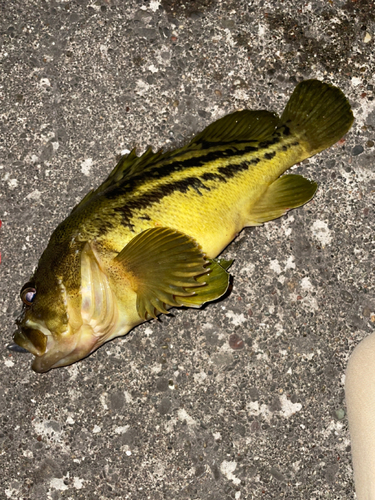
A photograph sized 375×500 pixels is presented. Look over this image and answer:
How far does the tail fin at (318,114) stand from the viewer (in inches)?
104

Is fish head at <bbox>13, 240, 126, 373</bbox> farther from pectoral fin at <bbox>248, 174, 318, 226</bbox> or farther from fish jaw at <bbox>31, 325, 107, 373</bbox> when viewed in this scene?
pectoral fin at <bbox>248, 174, 318, 226</bbox>

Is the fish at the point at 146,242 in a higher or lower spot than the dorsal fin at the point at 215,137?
lower

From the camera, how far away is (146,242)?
7.08 feet

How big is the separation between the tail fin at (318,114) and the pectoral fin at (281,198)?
0.19 m

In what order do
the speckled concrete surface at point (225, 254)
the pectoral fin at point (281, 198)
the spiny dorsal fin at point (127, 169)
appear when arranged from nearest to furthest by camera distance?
the spiny dorsal fin at point (127, 169) → the pectoral fin at point (281, 198) → the speckled concrete surface at point (225, 254)

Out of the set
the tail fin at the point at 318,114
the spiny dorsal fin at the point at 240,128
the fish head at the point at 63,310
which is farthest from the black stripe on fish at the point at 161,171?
the tail fin at the point at 318,114

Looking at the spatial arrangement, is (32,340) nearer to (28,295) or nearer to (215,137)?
(28,295)

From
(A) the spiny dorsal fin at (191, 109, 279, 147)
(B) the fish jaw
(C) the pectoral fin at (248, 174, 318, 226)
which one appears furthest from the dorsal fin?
(B) the fish jaw

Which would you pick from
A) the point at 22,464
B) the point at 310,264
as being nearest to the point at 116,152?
the point at 310,264

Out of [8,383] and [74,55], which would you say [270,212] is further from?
[8,383]

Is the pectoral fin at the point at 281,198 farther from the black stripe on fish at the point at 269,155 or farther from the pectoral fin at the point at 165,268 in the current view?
the pectoral fin at the point at 165,268

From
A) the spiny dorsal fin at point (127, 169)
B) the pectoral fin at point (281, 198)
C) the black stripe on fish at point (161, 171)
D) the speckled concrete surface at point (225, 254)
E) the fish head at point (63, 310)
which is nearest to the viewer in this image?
the fish head at point (63, 310)

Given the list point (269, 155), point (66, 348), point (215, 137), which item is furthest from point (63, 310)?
point (269, 155)

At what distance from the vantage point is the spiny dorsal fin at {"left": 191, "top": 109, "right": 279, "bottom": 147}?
2570 mm
